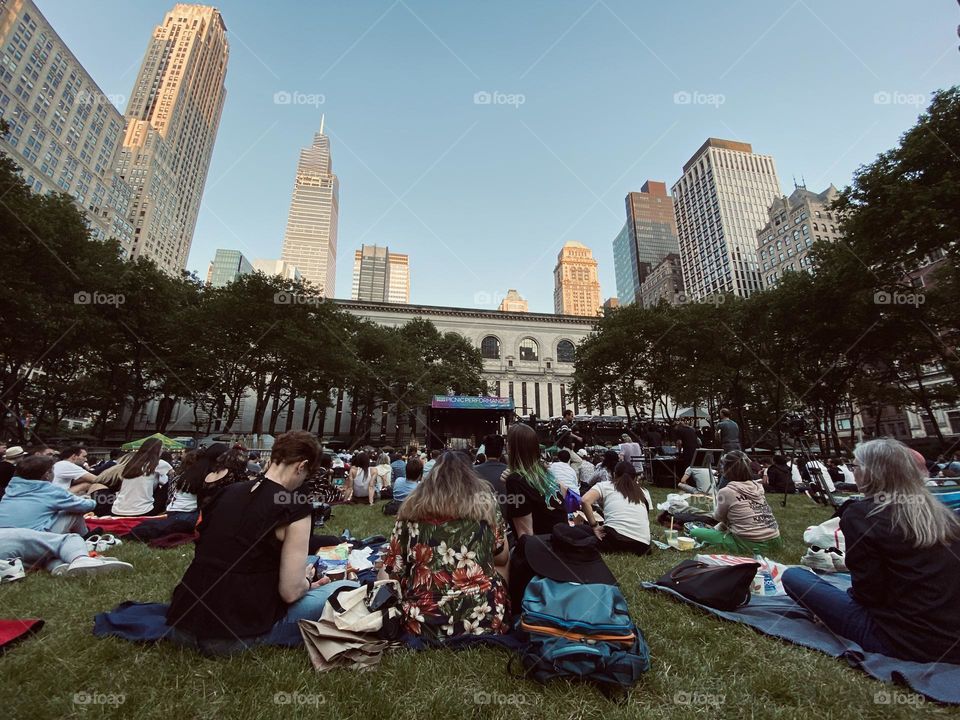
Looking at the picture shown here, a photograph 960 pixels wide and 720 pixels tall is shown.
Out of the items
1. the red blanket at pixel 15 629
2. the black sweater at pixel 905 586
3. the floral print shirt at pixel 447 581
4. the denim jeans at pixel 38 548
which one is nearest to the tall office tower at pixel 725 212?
the black sweater at pixel 905 586

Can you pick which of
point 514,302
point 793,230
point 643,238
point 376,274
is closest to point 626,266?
point 643,238

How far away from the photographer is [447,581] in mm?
2871

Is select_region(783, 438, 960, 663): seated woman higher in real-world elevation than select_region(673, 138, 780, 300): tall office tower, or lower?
lower

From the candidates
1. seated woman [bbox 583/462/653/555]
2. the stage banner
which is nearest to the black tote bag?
seated woman [bbox 583/462/653/555]

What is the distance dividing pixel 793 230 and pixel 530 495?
77.4 meters

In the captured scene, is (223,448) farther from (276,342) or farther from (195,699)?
(276,342)

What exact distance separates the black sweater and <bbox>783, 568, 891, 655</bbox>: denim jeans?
7 cm

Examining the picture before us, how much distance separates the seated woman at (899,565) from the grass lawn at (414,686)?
1.19 feet

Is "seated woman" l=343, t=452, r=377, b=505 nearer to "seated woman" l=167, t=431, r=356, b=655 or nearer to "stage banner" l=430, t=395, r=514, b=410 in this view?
"seated woman" l=167, t=431, r=356, b=655

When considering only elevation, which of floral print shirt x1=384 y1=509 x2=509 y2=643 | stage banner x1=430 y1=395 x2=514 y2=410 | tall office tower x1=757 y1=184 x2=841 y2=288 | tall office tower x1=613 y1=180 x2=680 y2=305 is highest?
tall office tower x1=613 y1=180 x2=680 y2=305

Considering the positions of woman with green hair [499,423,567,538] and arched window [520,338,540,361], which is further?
arched window [520,338,540,361]

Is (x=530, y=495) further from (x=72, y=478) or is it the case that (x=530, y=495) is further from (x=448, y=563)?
(x=72, y=478)

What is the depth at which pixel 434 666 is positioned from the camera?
258 centimetres

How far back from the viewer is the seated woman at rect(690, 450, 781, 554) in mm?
5543
